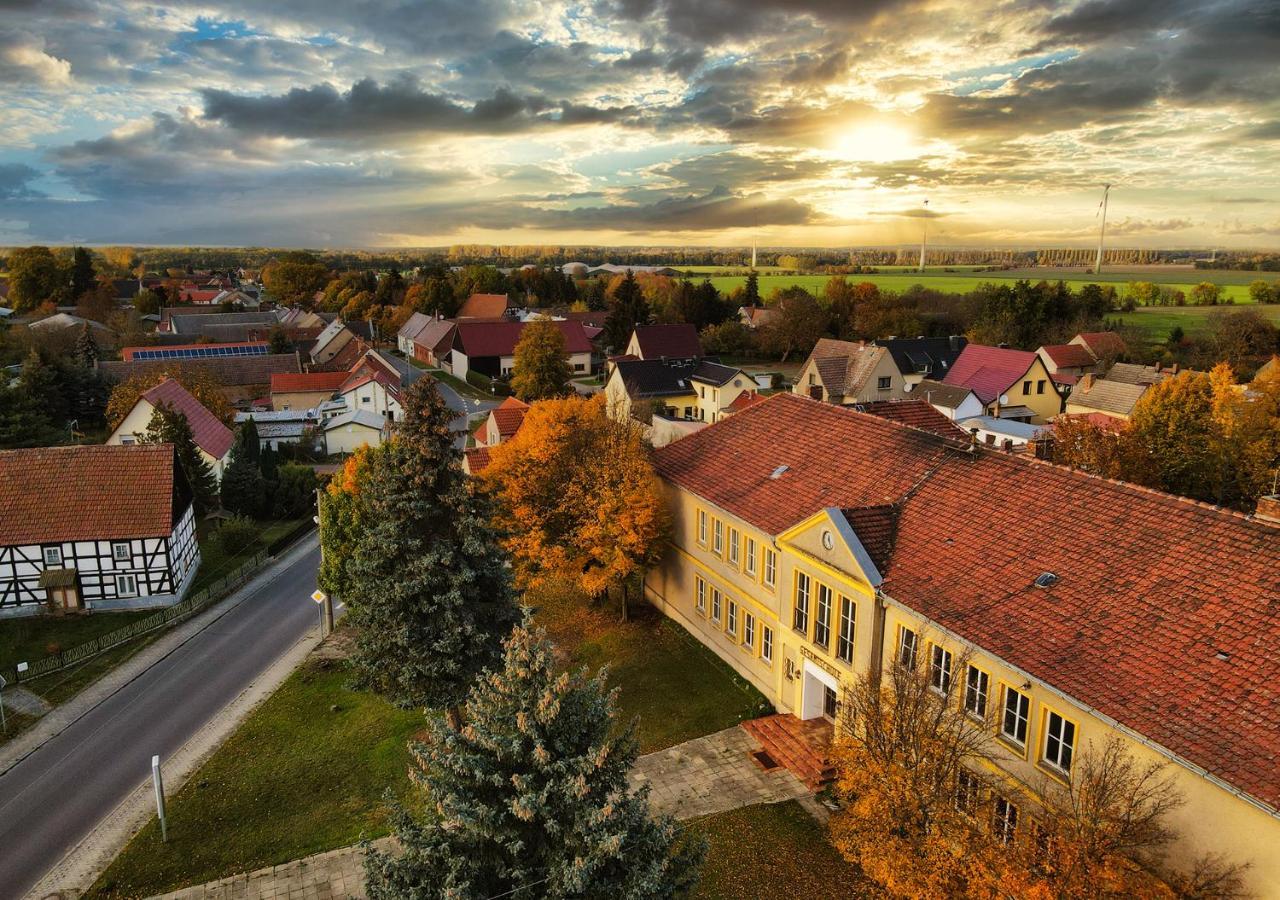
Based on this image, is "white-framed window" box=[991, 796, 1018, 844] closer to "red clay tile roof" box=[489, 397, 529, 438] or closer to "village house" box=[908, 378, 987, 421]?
"red clay tile roof" box=[489, 397, 529, 438]

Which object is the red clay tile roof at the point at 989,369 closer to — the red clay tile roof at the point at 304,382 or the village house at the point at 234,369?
the red clay tile roof at the point at 304,382

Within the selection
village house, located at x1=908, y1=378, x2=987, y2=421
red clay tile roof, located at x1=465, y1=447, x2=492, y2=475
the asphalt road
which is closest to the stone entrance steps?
the asphalt road

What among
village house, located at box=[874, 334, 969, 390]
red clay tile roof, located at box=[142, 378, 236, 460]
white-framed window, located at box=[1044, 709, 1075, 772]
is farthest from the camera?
village house, located at box=[874, 334, 969, 390]

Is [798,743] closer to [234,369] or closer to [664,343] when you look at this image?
[664,343]

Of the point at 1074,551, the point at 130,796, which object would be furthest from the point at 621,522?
the point at 130,796

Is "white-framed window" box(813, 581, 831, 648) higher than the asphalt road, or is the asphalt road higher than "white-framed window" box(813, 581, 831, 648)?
"white-framed window" box(813, 581, 831, 648)

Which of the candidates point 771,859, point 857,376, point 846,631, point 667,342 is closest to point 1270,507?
point 846,631

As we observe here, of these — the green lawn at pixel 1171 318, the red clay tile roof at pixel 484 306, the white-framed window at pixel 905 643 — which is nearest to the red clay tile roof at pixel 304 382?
the red clay tile roof at pixel 484 306
